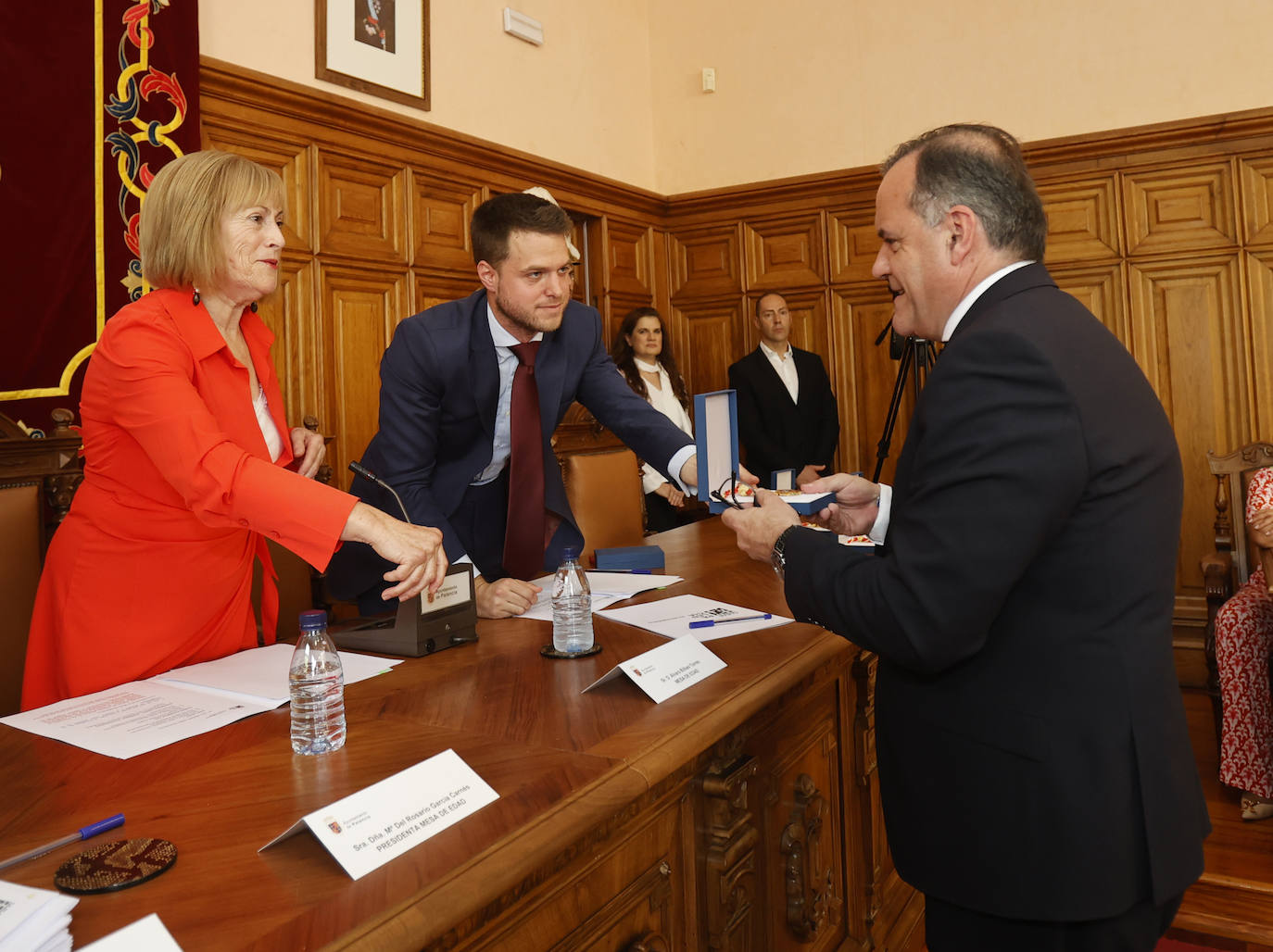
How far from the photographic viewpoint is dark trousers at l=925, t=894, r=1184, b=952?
1168mm

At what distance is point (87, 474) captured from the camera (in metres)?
1.71

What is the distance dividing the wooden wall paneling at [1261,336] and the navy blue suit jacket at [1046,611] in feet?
14.6

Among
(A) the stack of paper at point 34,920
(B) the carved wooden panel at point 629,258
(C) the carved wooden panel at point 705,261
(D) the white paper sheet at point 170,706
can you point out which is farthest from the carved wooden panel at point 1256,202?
(A) the stack of paper at point 34,920

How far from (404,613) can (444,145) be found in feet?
11.6

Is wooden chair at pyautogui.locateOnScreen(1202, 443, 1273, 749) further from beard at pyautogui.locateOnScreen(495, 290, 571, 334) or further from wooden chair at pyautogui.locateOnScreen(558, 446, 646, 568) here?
beard at pyautogui.locateOnScreen(495, 290, 571, 334)

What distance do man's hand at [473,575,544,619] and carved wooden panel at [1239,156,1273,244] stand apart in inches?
183

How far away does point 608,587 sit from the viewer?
2.17m

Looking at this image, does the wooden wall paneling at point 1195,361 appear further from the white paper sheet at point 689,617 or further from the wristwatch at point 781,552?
the wristwatch at point 781,552

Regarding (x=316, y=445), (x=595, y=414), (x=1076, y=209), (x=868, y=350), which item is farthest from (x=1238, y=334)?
(x=316, y=445)

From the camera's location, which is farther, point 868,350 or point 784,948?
point 868,350

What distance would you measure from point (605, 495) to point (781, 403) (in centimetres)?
251

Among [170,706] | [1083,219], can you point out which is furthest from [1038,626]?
[1083,219]

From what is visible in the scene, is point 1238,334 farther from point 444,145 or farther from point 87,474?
point 87,474

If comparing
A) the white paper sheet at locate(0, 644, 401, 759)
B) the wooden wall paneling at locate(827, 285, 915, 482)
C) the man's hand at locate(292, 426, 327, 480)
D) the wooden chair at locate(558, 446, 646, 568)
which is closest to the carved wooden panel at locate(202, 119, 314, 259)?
the wooden chair at locate(558, 446, 646, 568)
